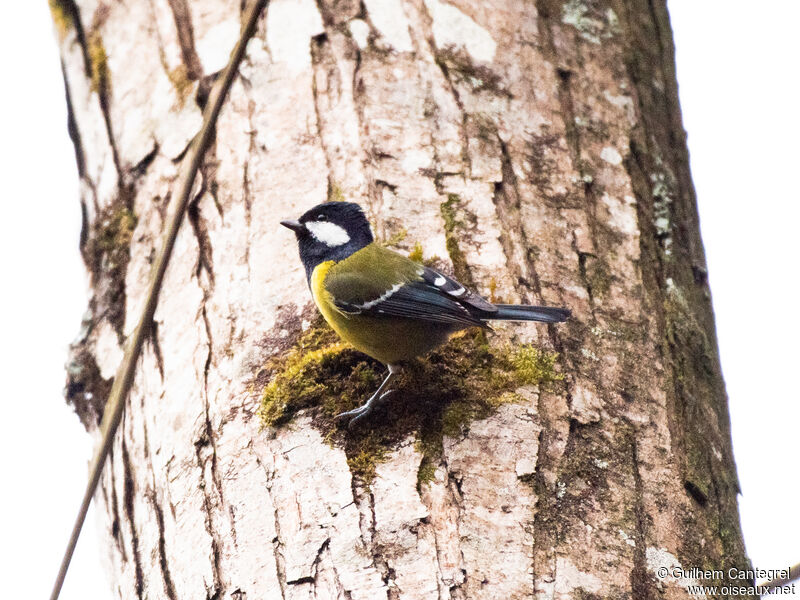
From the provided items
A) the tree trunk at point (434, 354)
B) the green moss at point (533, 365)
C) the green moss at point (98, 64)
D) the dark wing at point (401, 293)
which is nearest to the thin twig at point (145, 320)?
the tree trunk at point (434, 354)

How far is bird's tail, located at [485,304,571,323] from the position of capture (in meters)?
2.26

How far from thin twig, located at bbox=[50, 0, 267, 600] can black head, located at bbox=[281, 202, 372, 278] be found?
33 centimetres

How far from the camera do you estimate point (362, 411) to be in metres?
2.15

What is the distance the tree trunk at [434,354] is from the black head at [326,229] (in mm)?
49

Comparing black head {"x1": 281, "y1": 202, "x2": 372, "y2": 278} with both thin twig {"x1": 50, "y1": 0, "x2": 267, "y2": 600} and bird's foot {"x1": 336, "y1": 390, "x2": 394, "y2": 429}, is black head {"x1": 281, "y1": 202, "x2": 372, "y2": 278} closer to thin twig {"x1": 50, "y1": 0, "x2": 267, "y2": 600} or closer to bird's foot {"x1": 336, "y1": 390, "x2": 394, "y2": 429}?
thin twig {"x1": 50, "y1": 0, "x2": 267, "y2": 600}

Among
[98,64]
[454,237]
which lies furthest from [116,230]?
[454,237]

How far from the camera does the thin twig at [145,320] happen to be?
1935mm

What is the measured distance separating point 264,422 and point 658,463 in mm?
1023

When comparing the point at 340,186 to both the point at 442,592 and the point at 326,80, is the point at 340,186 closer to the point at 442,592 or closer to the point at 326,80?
the point at 326,80

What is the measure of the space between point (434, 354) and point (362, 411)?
42 centimetres

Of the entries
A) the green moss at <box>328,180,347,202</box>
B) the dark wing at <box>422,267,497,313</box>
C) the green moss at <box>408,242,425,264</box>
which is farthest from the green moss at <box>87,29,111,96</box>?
the dark wing at <box>422,267,497,313</box>

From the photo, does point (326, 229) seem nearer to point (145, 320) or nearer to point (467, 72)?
point (145, 320)

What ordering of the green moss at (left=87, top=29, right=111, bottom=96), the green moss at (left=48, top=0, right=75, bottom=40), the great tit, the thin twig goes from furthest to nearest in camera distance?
the green moss at (left=48, top=0, right=75, bottom=40)
the green moss at (left=87, top=29, right=111, bottom=96)
the great tit
the thin twig

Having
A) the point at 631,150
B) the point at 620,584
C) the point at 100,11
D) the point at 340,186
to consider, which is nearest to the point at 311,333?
the point at 340,186
